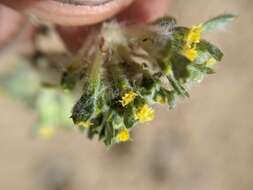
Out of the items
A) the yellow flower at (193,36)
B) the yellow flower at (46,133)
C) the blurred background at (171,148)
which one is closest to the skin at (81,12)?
the yellow flower at (193,36)

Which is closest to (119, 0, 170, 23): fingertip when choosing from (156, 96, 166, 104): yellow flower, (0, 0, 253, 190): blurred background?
(156, 96, 166, 104): yellow flower

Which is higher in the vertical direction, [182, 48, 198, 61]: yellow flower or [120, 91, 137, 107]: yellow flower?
[182, 48, 198, 61]: yellow flower

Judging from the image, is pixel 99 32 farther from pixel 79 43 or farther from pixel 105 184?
pixel 105 184

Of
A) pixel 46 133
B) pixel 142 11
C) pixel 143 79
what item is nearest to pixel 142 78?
pixel 143 79

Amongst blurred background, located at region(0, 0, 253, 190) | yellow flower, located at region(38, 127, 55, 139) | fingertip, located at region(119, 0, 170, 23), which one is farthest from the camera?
blurred background, located at region(0, 0, 253, 190)

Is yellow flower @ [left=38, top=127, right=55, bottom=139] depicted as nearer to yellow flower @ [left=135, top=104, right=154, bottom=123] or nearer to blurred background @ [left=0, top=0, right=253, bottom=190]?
blurred background @ [left=0, top=0, right=253, bottom=190]

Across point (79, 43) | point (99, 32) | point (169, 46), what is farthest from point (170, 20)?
point (79, 43)

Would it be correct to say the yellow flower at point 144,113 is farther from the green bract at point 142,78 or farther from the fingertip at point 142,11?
the fingertip at point 142,11
